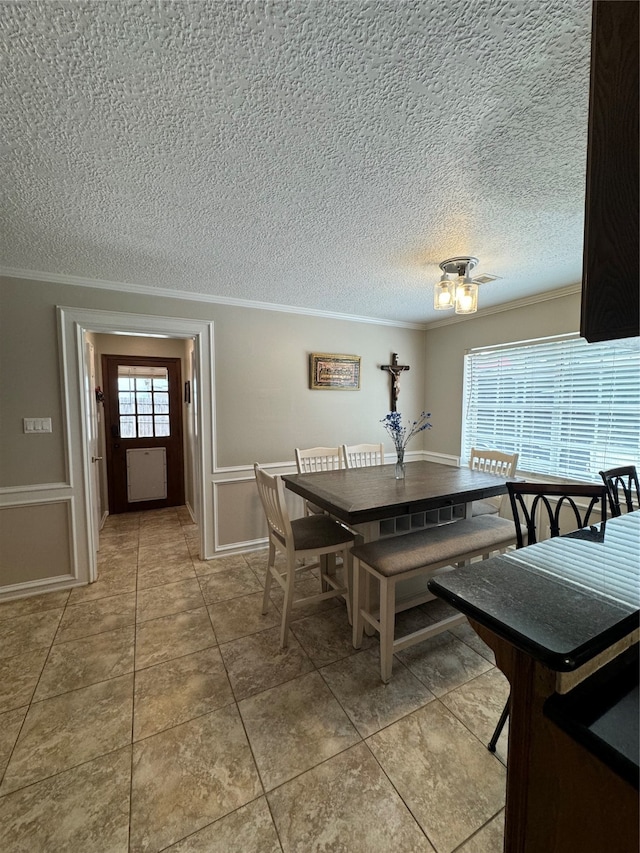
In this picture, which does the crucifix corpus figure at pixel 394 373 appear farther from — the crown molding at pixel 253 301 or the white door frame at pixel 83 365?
the white door frame at pixel 83 365

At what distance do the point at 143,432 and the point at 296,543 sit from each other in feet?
11.0

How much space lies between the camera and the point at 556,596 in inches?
32.0

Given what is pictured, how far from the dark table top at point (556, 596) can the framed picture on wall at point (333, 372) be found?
2.60 m

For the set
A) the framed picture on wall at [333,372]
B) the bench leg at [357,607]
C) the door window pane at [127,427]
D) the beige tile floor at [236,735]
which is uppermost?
the framed picture on wall at [333,372]

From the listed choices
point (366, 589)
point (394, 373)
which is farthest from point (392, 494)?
point (394, 373)

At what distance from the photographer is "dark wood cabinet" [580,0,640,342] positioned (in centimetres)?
60

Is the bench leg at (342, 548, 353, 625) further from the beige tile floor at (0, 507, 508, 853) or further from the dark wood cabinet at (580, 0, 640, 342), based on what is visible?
the dark wood cabinet at (580, 0, 640, 342)

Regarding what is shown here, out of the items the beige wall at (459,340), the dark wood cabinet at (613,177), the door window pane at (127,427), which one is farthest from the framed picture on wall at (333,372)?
the dark wood cabinet at (613,177)

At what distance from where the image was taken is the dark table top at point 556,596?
649 millimetres

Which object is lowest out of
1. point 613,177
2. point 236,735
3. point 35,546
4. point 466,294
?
point 236,735

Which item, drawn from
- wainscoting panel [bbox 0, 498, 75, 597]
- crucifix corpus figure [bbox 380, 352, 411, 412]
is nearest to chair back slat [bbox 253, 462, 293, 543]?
wainscoting panel [bbox 0, 498, 75, 597]

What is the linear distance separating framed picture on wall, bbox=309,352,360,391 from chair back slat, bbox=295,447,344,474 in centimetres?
76

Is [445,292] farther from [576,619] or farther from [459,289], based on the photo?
[576,619]

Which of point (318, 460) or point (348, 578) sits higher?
point (318, 460)
